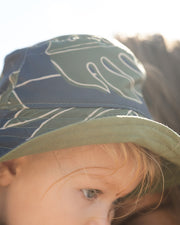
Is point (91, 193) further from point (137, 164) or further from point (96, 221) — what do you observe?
point (137, 164)

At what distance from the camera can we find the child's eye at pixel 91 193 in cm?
139

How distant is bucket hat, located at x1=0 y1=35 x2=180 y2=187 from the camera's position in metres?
1.20

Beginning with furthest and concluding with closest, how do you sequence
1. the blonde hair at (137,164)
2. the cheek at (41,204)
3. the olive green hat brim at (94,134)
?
the blonde hair at (137,164), the cheek at (41,204), the olive green hat brim at (94,134)

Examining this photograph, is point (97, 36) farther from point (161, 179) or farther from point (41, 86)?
point (161, 179)

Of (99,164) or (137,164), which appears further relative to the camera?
(137,164)

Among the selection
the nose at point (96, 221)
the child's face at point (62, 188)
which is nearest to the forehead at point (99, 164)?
the child's face at point (62, 188)

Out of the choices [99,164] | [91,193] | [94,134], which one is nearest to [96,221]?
[91,193]

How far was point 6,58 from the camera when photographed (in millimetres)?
1546

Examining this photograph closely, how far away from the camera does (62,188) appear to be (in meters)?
1.32

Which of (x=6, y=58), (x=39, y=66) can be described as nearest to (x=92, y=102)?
(x=39, y=66)

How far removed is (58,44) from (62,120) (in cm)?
35

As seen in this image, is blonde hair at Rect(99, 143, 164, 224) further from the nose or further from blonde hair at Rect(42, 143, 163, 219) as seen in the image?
the nose

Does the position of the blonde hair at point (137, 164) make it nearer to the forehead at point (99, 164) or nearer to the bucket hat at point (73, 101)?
the forehead at point (99, 164)

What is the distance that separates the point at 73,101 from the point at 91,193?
392 mm
